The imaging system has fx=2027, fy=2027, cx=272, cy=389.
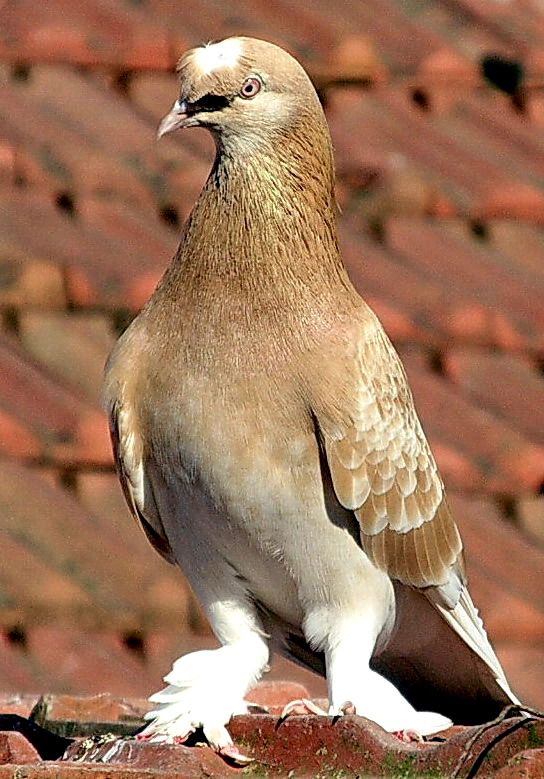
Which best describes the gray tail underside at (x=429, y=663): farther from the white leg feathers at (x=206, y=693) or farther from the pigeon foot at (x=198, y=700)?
the pigeon foot at (x=198, y=700)

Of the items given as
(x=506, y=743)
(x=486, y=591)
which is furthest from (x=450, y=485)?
(x=506, y=743)

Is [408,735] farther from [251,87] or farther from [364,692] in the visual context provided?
[251,87]

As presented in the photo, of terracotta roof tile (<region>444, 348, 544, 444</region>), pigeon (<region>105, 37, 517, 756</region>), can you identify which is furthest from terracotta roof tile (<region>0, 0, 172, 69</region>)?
pigeon (<region>105, 37, 517, 756</region>)

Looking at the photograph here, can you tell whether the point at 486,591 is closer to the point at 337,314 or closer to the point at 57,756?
the point at 337,314

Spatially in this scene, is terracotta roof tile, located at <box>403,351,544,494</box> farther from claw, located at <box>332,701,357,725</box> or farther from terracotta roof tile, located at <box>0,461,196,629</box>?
claw, located at <box>332,701,357,725</box>

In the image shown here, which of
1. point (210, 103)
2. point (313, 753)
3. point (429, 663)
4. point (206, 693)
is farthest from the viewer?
point (429, 663)

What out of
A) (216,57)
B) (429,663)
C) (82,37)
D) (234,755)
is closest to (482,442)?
(429,663)

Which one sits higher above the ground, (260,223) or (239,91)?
(239,91)
